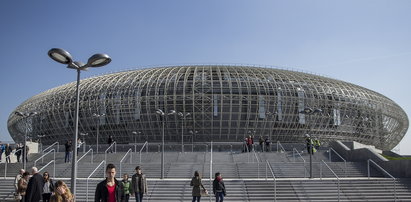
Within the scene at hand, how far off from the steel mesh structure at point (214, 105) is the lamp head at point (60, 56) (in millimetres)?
38270

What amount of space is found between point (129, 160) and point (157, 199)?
10946 millimetres

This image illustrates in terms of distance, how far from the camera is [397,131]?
67000 mm

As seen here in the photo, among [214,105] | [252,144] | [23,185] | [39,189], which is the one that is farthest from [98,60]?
[214,105]

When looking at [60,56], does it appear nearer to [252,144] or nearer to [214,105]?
[252,144]

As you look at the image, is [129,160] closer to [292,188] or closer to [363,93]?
[292,188]

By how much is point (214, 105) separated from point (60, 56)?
4076 cm

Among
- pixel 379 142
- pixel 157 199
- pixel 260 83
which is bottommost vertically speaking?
pixel 379 142

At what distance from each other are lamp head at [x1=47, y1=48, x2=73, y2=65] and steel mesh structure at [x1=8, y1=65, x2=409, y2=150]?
3827 cm

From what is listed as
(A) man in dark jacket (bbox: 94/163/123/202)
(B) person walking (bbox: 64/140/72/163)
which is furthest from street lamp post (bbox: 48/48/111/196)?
(B) person walking (bbox: 64/140/72/163)

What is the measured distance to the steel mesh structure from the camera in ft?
168

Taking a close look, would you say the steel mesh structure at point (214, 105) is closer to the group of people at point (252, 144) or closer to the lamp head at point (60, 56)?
the group of people at point (252, 144)

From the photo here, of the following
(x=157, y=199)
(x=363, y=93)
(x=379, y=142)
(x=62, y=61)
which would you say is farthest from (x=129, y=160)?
(x=379, y=142)

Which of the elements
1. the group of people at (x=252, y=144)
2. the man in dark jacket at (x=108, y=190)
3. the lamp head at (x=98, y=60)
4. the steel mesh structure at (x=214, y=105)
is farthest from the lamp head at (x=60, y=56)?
the steel mesh structure at (x=214, y=105)

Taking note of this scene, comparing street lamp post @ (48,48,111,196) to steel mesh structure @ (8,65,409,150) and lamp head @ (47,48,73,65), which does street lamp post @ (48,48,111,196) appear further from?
steel mesh structure @ (8,65,409,150)
